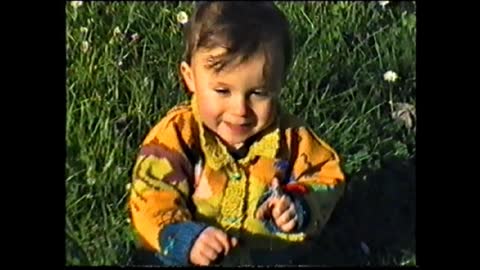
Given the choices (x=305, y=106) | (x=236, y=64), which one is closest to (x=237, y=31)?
(x=236, y=64)

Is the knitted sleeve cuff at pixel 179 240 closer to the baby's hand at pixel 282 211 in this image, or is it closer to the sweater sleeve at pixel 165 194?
the sweater sleeve at pixel 165 194

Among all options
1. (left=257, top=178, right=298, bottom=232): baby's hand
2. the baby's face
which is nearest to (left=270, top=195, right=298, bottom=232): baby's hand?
(left=257, top=178, right=298, bottom=232): baby's hand

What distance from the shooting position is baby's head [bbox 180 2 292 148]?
1.96 m

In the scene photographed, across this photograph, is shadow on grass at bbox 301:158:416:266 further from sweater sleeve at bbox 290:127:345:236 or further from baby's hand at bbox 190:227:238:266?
baby's hand at bbox 190:227:238:266

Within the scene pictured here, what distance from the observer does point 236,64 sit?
1.96m

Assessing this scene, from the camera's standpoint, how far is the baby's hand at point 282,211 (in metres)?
1.97

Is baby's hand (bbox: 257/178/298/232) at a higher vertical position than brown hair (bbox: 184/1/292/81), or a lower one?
lower

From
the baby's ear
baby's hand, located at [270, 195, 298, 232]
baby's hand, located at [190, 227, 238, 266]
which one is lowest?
baby's hand, located at [190, 227, 238, 266]
